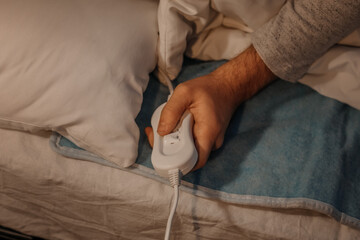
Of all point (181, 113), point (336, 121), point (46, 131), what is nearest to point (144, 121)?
point (181, 113)

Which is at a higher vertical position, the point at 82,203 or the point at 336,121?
the point at 336,121

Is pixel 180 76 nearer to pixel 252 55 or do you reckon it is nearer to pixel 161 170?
pixel 252 55

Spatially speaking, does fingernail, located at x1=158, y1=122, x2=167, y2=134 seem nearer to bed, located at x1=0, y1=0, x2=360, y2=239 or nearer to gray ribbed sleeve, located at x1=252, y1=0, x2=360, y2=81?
bed, located at x1=0, y1=0, x2=360, y2=239

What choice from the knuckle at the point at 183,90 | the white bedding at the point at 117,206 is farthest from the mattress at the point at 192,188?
the knuckle at the point at 183,90

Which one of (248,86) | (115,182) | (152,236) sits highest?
(248,86)

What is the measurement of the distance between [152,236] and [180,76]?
0.37 metres

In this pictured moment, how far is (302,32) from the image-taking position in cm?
61

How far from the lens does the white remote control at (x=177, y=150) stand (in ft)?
1.73

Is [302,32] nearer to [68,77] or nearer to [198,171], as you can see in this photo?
[198,171]

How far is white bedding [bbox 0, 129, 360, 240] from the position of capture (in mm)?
581

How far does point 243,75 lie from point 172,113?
0.70 feet

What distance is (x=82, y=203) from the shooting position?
2.17 ft

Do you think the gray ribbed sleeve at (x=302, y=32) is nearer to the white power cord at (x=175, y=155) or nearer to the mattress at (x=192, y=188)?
the mattress at (x=192, y=188)

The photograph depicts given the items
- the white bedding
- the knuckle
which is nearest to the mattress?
the white bedding
